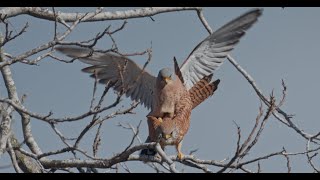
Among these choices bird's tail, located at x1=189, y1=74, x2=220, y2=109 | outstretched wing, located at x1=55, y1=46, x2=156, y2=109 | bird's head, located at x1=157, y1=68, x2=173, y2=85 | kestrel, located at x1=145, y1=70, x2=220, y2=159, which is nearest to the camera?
kestrel, located at x1=145, y1=70, x2=220, y2=159

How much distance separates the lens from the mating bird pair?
18.1 feet

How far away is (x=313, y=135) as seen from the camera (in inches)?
239

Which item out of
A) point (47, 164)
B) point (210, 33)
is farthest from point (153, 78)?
point (47, 164)

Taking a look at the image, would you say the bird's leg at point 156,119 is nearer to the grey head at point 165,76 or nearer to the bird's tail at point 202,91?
the bird's tail at point 202,91

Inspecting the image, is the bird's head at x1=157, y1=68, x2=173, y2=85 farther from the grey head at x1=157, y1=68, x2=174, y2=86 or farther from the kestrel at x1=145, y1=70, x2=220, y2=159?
the kestrel at x1=145, y1=70, x2=220, y2=159

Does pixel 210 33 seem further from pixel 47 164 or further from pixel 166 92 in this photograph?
pixel 47 164

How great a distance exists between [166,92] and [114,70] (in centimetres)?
112

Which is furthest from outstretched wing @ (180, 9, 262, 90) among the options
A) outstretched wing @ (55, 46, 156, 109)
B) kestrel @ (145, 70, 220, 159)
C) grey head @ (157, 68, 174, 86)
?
kestrel @ (145, 70, 220, 159)

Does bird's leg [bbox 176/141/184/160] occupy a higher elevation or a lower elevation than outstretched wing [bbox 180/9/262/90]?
lower

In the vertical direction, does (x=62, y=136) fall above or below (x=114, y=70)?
below

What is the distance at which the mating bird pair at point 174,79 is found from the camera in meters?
5.52

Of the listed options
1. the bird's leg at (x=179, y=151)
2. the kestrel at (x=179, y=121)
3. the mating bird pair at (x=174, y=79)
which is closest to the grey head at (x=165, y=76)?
the mating bird pair at (x=174, y=79)
